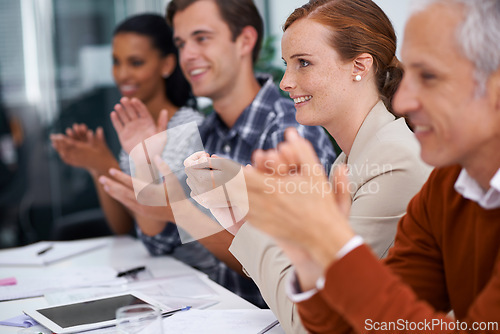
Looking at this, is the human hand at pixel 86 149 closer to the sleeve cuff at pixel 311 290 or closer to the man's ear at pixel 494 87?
the sleeve cuff at pixel 311 290

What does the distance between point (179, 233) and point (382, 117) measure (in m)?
0.89

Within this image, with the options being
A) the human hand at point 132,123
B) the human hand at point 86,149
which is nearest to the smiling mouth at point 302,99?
the human hand at point 132,123

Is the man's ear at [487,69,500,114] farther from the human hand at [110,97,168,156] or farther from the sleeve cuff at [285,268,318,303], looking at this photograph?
the human hand at [110,97,168,156]

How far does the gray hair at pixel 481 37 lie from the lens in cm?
81

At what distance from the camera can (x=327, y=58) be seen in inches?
58.1

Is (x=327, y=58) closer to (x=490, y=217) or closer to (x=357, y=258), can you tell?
(x=490, y=217)

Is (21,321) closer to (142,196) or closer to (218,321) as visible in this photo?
(218,321)

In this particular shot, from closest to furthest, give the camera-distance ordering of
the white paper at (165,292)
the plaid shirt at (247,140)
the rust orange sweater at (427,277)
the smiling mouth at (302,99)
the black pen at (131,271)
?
the rust orange sweater at (427,277), the white paper at (165,292), the smiling mouth at (302,99), the black pen at (131,271), the plaid shirt at (247,140)

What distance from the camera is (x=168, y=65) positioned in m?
2.78

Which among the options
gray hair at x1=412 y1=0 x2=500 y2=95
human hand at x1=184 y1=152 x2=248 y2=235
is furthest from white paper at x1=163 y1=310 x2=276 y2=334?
gray hair at x1=412 y1=0 x2=500 y2=95

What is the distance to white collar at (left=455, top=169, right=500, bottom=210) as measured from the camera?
90 cm

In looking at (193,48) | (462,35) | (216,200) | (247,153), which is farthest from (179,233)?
(462,35)

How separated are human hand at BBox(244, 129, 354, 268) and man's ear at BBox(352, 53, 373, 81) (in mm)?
680

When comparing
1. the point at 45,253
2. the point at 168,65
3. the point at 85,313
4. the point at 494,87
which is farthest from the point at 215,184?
the point at 168,65
